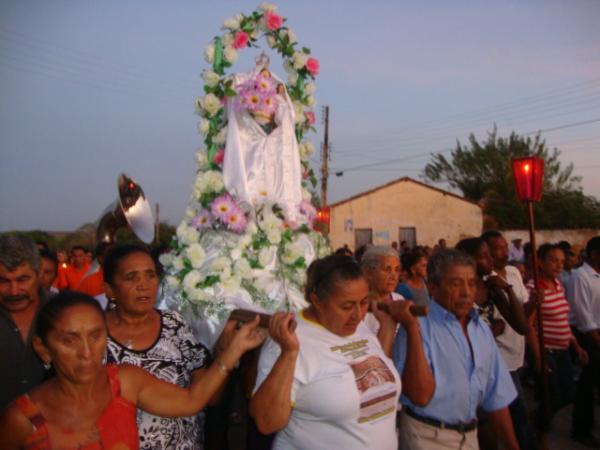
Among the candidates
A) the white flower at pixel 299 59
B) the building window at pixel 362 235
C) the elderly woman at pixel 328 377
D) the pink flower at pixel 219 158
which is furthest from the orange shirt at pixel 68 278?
the building window at pixel 362 235

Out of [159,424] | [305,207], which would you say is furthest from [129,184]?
[159,424]

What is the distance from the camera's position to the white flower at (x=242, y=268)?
13.4 feet

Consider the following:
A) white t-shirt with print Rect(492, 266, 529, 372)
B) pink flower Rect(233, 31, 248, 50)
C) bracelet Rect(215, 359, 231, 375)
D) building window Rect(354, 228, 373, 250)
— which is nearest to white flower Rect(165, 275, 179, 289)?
bracelet Rect(215, 359, 231, 375)

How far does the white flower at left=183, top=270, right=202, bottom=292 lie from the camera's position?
399 cm

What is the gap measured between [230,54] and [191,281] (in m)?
2.25

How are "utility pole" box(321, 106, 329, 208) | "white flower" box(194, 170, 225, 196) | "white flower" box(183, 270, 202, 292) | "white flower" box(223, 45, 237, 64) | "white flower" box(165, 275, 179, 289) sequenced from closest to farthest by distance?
1. "white flower" box(183, 270, 202, 292)
2. "white flower" box(165, 275, 179, 289)
3. "white flower" box(194, 170, 225, 196)
4. "white flower" box(223, 45, 237, 64)
5. "utility pole" box(321, 106, 329, 208)

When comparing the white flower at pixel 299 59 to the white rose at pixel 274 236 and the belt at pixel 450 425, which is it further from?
the belt at pixel 450 425

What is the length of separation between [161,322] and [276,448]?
93 cm

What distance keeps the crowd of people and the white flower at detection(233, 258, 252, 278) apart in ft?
2.24

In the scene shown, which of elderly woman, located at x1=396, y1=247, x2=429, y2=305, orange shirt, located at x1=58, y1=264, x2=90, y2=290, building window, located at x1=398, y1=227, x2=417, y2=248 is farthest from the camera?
building window, located at x1=398, y1=227, x2=417, y2=248

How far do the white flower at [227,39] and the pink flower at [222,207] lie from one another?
1579mm

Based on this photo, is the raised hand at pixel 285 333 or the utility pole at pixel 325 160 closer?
the raised hand at pixel 285 333

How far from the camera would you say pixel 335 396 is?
8.34ft

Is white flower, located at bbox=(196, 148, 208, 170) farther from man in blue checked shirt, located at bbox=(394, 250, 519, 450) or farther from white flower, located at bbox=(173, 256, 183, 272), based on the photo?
man in blue checked shirt, located at bbox=(394, 250, 519, 450)
